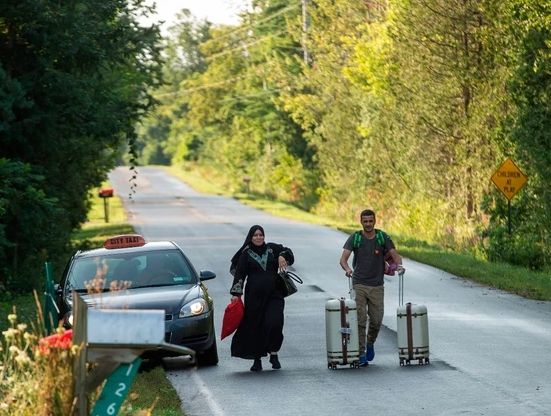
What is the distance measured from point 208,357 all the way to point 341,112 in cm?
4484

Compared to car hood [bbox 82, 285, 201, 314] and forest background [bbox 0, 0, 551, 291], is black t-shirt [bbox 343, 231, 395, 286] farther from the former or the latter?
forest background [bbox 0, 0, 551, 291]

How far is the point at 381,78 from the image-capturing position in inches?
2069

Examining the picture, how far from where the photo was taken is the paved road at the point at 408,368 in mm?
13688

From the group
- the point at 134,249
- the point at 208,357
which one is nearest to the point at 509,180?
the point at 134,249

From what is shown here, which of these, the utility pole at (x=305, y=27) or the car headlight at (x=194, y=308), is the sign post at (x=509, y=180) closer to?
→ the car headlight at (x=194, y=308)

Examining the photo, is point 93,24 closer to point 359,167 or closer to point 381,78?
point 381,78

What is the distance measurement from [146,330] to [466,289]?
20525 millimetres

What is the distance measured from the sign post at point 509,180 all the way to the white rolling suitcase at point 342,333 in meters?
17.3

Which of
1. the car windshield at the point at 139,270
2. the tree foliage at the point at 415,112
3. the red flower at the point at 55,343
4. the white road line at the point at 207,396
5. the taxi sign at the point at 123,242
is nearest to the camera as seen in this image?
the red flower at the point at 55,343

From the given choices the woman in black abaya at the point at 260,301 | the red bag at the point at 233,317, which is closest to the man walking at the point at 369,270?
the woman in black abaya at the point at 260,301

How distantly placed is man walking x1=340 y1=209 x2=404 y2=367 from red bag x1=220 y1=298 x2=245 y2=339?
4.32 feet

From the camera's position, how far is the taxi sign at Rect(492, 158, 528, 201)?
108ft

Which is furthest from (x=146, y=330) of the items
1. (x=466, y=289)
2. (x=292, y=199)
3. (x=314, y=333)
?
(x=292, y=199)

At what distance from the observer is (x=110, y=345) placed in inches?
323
